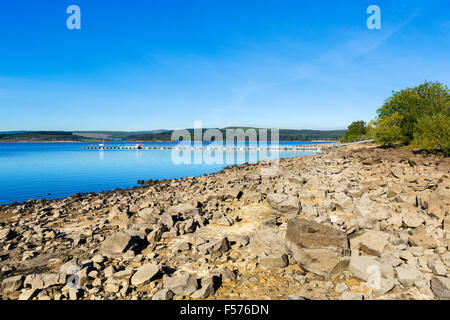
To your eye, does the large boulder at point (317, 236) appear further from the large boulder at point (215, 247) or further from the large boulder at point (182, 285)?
the large boulder at point (182, 285)

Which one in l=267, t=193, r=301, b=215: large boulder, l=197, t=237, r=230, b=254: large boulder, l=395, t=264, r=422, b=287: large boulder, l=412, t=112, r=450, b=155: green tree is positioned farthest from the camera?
l=412, t=112, r=450, b=155: green tree

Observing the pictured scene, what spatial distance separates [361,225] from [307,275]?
2.90 m

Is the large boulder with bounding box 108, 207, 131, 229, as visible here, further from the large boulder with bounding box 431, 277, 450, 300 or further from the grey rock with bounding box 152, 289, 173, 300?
the large boulder with bounding box 431, 277, 450, 300

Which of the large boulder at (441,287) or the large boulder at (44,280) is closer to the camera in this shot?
the large boulder at (441,287)

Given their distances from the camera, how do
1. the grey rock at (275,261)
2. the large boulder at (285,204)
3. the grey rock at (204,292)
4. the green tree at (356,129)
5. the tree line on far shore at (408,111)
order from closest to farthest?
the grey rock at (204,292), the grey rock at (275,261), the large boulder at (285,204), the tree line on far shore at (408,111), the green tree at (356,129)

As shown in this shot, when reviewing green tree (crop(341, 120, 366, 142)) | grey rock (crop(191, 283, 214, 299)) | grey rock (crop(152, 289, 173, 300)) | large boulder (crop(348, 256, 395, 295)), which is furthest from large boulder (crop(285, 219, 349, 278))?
green tree (crop(341, 120, 366, 142))

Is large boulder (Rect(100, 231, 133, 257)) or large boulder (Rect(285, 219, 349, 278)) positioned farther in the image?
large boulder (Rect(100, 231, 133, 257))

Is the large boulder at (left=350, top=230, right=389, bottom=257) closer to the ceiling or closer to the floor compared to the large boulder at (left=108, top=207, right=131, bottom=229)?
closer to the ceiling

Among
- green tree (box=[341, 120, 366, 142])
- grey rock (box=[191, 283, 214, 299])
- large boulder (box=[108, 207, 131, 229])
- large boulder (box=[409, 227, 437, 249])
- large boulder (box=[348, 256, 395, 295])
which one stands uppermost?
green tree (box=[341, 120, 366, 142])

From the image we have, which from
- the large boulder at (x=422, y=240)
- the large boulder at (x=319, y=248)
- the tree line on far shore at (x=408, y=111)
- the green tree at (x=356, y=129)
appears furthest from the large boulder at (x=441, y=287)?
the green tree at (x=356, y=129)

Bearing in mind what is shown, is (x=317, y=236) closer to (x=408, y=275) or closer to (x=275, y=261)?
(x=275, y=261)

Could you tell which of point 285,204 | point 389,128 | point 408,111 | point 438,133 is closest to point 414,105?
point 408,111

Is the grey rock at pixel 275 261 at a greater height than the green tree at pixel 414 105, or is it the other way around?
the green tree at pixel 414 105

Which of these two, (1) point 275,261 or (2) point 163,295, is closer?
(2) point 163,295
